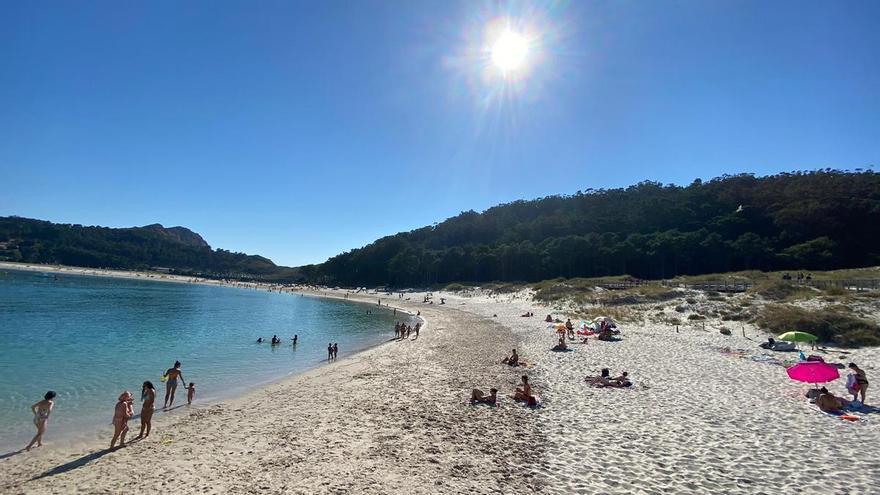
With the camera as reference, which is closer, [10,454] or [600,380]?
[10,454]

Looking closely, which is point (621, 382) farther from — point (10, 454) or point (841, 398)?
point (10, 454)

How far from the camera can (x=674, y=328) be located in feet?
89.8

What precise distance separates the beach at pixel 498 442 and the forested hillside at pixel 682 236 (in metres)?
67.2

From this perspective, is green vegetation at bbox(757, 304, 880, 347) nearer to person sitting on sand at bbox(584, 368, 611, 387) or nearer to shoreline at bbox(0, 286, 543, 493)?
person sitting on sand at bbox(584, 368, 611, 387)

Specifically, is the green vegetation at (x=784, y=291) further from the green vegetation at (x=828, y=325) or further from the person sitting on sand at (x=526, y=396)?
the person sitting on sand at (x=526, y=396)

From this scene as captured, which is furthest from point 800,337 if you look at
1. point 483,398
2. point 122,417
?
point 122,417

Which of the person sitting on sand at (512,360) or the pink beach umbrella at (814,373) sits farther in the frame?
the person sitting on sand at (512,360)

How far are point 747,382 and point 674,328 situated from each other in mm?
13730

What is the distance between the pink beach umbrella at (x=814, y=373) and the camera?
41.0 ft

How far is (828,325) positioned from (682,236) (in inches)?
2528

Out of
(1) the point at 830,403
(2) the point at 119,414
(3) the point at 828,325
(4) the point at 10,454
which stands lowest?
(4) the point at 10,454

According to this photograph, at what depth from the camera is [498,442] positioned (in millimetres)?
9680

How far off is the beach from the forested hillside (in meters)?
67.2

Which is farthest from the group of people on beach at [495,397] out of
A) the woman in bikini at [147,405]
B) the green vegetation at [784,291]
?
the green vegetation at [784,291]
